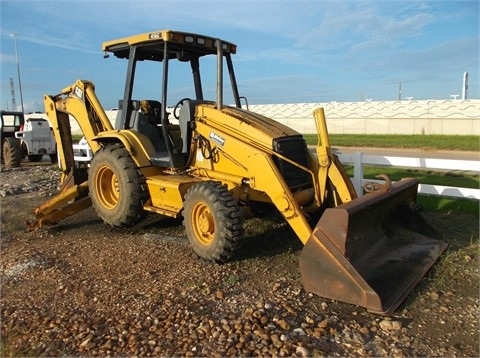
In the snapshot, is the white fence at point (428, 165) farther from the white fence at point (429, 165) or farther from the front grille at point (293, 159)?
the front grille at point (293, 159)

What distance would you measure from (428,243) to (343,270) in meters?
1.86

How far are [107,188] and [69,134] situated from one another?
162 centimetres

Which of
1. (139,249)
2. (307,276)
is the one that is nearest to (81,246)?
(139,249)

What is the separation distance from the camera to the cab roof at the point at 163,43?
20.6ft

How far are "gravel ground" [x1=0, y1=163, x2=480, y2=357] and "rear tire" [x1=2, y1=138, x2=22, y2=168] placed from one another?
1158cm

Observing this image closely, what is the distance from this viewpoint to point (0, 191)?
10.4 meters

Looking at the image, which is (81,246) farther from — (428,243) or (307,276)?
(428,243)

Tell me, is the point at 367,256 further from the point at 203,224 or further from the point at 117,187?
the point at 117,187

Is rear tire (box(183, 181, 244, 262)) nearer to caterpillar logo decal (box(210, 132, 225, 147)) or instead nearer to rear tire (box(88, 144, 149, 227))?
caterpillar logo decal (box(210, 132, 225, 147))

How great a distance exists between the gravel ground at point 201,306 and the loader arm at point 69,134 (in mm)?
786

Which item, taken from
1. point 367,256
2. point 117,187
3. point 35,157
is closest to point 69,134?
point 117,187

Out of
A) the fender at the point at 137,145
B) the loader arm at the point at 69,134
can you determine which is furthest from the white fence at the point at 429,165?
the loader arm at the point at 69,134

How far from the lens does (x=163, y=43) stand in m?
6.40

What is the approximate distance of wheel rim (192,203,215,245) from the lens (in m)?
5.39
